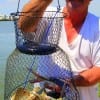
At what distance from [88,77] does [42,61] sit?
0.29 m

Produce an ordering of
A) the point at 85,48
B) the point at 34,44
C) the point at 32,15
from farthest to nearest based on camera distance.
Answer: the point at 85,48
the point at 32,15
the point at 34,44

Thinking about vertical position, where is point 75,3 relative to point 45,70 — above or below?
above

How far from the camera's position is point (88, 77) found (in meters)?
2.74

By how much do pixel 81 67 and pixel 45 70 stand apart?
26cm

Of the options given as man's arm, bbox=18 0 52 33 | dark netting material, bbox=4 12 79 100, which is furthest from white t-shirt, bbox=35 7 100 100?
man's arm, bbox=18 0 52 33

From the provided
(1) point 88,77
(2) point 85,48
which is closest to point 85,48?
(2) point 85,48

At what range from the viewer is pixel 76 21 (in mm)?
2857

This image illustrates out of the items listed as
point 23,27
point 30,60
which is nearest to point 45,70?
point 30,60

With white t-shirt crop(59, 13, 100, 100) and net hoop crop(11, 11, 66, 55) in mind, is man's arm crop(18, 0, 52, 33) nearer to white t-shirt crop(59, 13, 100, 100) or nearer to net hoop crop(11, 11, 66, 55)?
net hoop crop(11, 11, 66, 55)

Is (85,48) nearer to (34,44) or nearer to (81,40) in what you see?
(81,40)

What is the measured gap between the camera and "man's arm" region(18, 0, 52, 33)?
2643 mm

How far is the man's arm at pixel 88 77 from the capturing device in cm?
272

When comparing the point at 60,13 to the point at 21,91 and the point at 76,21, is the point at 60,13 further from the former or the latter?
the point at 21,91

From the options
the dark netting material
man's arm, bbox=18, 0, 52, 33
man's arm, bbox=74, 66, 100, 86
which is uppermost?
man's arm, bbox=18, 0, 52, 33
